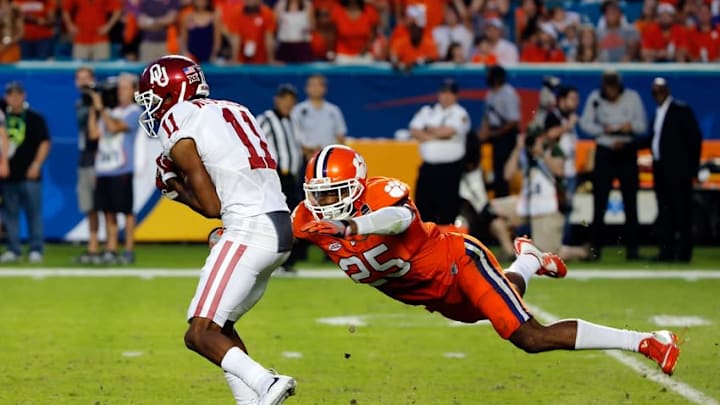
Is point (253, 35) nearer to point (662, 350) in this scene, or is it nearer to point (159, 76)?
point (159, 76)

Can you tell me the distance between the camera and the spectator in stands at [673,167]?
13195mm

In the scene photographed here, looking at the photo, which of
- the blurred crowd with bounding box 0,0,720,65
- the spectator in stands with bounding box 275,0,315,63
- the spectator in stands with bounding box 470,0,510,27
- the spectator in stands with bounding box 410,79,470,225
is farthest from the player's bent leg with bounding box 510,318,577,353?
the spectator in stands with bounding box 470,0,510,27

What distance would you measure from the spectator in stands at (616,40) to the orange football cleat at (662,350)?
10.4 metres

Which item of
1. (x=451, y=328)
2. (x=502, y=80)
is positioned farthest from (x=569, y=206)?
(x=451, y=328)

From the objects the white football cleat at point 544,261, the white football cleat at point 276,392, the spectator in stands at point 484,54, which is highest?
the spectator in stands at point 484,54

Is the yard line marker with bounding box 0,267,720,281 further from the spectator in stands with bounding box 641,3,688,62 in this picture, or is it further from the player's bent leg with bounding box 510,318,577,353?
the player's bent leg with bounding box 510,318,577,353

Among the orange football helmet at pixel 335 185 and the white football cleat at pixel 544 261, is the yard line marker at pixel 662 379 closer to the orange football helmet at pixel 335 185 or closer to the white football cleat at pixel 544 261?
the white football cleat at pixel 544 261

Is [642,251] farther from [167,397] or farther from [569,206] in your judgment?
[167,397]

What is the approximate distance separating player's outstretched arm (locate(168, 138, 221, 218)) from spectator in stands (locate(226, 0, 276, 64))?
32.6 ft

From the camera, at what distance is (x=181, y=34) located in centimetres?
1573

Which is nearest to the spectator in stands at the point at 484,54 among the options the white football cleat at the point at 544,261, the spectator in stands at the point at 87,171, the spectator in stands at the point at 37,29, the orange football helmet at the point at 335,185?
the spectator in stands at the point at 87,171

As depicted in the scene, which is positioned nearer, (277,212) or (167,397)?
(277,212)

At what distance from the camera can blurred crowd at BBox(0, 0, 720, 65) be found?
15539 mm

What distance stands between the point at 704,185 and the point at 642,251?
992 millimetres
